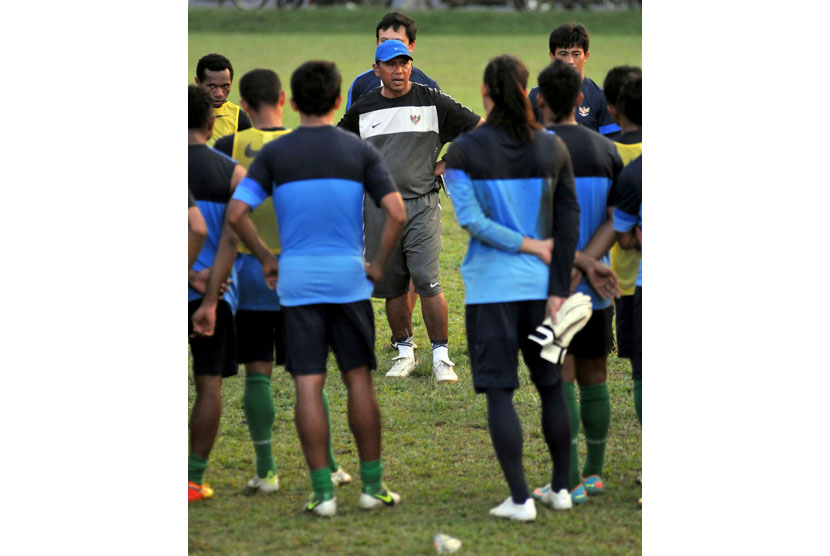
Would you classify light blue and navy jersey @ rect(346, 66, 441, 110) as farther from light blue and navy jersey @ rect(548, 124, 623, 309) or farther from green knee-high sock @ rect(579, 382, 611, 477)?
green knee-high sock @ rect(579, 382, 611, 477)

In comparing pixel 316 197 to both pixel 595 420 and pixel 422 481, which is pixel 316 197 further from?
pixel 595 420

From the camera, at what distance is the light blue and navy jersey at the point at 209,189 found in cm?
502

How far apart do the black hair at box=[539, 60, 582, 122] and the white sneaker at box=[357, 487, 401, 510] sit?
5.76 ft

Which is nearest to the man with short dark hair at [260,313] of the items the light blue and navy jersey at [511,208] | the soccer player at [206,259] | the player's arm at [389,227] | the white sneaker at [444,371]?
the soccer player at [206,259]

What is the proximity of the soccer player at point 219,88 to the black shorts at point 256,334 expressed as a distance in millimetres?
1159

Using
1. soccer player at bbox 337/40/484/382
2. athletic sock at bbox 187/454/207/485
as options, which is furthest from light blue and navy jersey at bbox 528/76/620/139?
athletic sock at bbox 187/454/207/485

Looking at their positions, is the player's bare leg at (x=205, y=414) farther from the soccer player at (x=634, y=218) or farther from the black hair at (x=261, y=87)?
the soccer player at (x=634, y=218)

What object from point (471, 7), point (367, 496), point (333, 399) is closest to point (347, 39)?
point (471, 7)

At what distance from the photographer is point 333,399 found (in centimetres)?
673

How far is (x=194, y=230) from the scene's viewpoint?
4.81m

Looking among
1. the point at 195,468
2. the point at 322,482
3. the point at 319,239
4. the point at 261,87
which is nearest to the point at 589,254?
the point at 319,239

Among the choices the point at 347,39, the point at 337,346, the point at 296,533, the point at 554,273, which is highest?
the point at 347,39

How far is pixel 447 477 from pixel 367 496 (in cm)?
63

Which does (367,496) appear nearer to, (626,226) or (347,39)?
(626,226)
